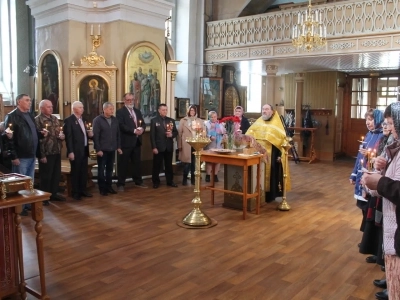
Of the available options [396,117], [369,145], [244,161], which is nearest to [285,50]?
[244,161]

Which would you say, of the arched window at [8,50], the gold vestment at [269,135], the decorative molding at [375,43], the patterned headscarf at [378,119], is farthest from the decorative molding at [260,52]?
the patterned headscarf at [378,119]

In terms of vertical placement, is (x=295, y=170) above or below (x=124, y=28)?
below

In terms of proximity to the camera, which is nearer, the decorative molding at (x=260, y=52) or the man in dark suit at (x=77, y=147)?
the man in dark suit at (x=77, y=147)

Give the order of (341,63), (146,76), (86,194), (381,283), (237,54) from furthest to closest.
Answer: (237,54), (341,63), (146,76), (86,194), (381,283)

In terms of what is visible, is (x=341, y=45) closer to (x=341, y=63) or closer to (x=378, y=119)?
(x=341, y=63)

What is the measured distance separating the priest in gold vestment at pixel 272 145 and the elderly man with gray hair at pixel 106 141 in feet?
7.22

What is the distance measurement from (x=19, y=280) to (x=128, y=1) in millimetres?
6248

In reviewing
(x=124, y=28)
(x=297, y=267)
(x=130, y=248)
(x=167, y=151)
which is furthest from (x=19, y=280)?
(x=124, y=28)

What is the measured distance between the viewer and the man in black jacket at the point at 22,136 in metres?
5.21

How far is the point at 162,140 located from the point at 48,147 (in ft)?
6.94

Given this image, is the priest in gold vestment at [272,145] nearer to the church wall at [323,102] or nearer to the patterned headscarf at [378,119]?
the patterned headscarf at [378,119]

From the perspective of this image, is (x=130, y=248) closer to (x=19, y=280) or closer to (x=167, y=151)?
(x=19, y=280)

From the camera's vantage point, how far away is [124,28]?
8016 mm

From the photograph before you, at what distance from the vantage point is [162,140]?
24.1 ft
